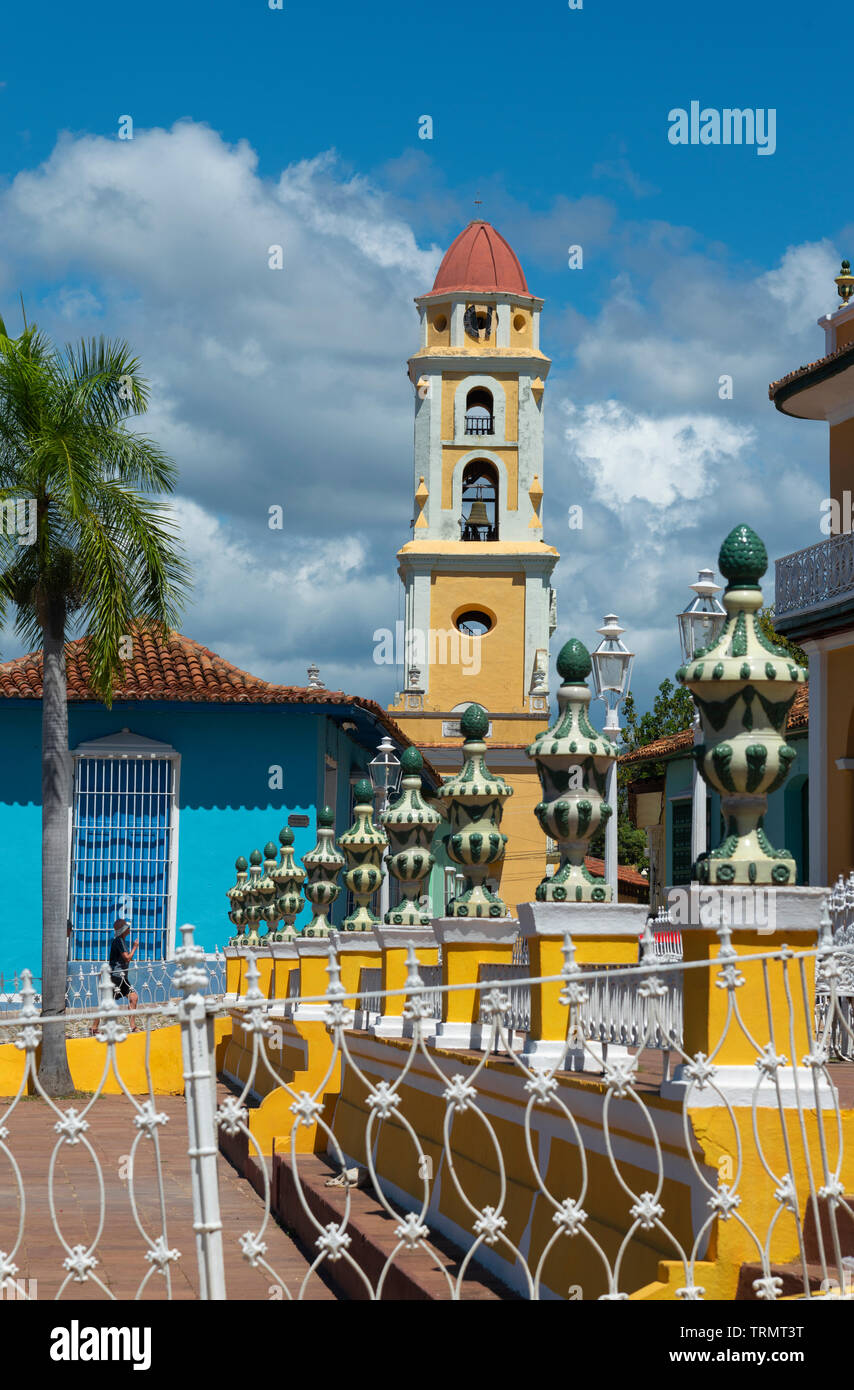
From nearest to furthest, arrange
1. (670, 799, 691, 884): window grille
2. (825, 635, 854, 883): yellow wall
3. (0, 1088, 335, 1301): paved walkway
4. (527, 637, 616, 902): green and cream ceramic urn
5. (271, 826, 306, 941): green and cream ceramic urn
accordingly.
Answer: (527, 637, 616, 902): green and cream ceramic urn → (0, 1088, 335, 1301): paved walkway → (271, 826, 306, 941): green and cream ceramic urn → (825, 635, 854, 883): yellow wall → (670, 799, 691, 884): window grille

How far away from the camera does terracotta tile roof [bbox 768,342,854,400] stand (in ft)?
57.6

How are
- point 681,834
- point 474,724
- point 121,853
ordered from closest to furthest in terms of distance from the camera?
point 474,724 < point 121,853 < point 681,834

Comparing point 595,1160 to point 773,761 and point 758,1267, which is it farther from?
point 773,761

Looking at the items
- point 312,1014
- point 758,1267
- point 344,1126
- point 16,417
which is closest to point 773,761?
point 758,1267

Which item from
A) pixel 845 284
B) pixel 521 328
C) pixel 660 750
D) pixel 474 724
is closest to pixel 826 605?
pixel 845 284

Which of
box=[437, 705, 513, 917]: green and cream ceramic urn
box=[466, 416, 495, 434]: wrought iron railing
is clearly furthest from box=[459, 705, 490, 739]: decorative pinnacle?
box=[466, 416, 495, 434]: wrought iron railing

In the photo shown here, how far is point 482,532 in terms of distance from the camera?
1455 inches

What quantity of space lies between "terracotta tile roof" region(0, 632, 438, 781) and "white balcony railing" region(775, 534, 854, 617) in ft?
19.2

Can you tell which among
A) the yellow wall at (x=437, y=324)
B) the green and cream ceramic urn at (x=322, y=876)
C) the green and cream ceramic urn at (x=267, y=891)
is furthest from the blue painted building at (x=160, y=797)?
the yellow wall at (x=437, y=324)

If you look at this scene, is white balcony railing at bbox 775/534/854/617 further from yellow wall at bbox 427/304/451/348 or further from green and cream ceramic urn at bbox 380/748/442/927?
yellow wall at bbox 427/304/451/348

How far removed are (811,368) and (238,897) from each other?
9.20 m

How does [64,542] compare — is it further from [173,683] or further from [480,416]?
[480,416]

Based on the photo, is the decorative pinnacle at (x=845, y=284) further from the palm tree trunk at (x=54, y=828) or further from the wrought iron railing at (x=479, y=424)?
the wrought iron railing at (x=479, y=424)

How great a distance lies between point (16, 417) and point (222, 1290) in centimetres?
1534
